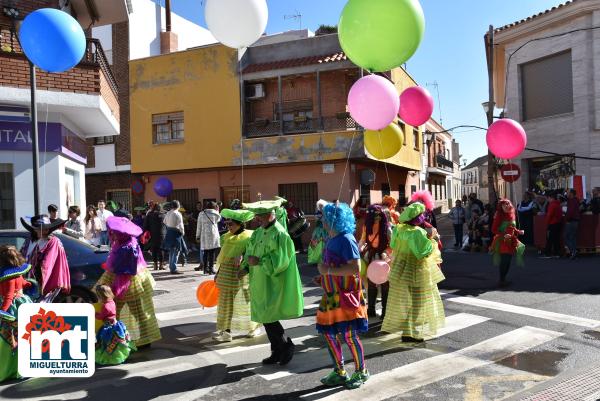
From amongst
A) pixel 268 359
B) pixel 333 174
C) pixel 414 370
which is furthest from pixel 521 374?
pixel 333 174

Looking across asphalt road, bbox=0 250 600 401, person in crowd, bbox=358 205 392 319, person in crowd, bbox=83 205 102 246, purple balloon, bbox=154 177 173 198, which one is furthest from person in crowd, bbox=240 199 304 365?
purple balloon, bbox=154 177 173 198

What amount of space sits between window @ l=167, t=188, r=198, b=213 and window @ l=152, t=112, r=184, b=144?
2050mm

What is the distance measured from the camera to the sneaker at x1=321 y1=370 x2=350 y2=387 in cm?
457

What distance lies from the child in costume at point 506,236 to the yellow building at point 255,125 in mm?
8602

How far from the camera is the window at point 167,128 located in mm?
20531

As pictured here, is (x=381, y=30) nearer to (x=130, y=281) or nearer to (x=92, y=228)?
(x=130, y=281)

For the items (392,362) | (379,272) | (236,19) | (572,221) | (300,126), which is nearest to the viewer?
(392,362)

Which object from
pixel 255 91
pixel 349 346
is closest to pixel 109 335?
pixel 349 346

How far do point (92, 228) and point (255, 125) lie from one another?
9.07 meters

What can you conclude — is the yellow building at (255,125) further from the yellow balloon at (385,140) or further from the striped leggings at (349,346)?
the striped leggings at (349,346)

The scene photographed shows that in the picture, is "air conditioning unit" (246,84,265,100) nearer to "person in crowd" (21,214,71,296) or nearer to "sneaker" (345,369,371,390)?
"person in crowd" (21,214,71,296)

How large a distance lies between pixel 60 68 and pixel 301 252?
10170 millimetres

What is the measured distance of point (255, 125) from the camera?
779 inches

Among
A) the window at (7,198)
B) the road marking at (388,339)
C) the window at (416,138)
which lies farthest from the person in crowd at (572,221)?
the window at (7,198)
